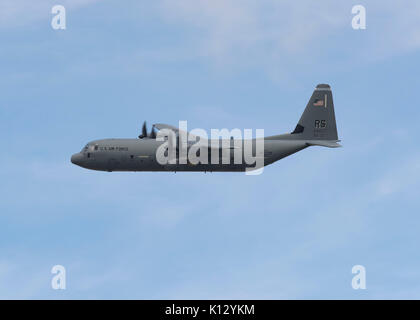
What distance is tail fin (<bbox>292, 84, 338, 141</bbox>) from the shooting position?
191 feet

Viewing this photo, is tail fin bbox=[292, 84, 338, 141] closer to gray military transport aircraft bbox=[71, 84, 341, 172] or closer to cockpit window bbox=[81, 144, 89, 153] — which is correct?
gray military transport aircraft bbox=[71, 84, 341, 172]

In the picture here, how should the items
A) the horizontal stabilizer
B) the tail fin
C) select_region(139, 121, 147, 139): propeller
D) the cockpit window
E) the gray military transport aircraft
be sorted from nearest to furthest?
the horizontal stabilizer → the gray military transport aircraft → the tail fin → the cockpit window → select_region(139, 121, 147, 139): propeller

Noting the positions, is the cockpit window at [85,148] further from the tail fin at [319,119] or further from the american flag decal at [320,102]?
the american flag decal at [320,102]

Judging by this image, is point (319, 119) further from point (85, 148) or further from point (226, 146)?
point (85, 148)

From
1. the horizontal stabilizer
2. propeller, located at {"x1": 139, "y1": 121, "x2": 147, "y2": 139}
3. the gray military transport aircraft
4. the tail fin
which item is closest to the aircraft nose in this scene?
the gray military transport aircraft

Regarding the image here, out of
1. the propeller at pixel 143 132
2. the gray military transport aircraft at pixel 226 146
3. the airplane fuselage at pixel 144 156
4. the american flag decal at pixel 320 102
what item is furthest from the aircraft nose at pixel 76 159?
the american flag decal at pixel 320 102

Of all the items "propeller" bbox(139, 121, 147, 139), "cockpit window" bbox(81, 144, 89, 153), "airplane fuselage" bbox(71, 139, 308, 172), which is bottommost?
"airplane fuselage" bbox(71, 139, 308, 172)

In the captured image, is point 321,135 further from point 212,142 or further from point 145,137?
point 145,137

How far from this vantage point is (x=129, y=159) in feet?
188

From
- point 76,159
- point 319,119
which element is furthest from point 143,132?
point 319,119
